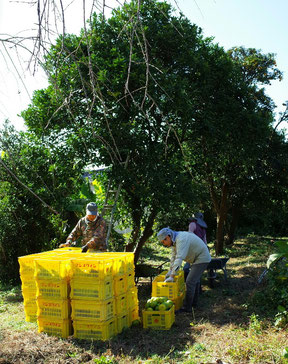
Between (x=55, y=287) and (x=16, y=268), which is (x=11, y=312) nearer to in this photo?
(x=55, y=287)

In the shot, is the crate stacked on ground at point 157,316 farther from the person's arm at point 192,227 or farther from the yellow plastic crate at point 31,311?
the person's arm at point 192,227

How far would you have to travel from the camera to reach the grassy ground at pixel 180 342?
4848 millimetres

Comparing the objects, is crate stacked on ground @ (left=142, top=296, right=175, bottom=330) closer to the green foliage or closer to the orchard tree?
the orchard tree

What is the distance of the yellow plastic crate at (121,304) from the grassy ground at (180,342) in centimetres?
33

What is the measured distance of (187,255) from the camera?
7.41 metres

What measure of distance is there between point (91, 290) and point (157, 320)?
4.32ft

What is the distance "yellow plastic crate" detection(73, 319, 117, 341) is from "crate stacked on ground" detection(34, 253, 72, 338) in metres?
0.23

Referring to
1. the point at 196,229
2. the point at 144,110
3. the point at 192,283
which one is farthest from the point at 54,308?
the point at 144,110

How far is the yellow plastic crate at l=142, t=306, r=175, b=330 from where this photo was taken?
6.14m

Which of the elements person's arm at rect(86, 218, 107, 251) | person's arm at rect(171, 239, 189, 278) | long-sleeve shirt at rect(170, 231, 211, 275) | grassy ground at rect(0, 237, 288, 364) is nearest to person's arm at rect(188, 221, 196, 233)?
long-sleeve shirt at rect(170, 231, 211, 275)

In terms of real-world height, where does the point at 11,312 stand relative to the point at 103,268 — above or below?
below

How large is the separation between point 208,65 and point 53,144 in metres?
4.81

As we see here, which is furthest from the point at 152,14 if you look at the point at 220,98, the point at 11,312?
the point at 11,312

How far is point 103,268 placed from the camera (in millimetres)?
5492
